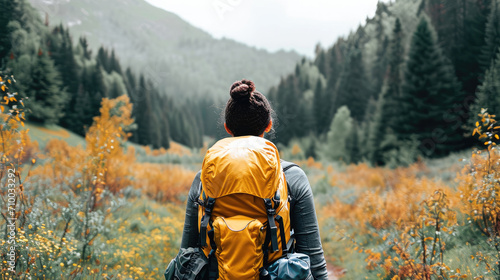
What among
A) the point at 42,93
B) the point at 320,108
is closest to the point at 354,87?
the point at 320,108

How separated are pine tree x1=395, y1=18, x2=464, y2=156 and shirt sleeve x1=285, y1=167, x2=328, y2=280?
64.8 ft

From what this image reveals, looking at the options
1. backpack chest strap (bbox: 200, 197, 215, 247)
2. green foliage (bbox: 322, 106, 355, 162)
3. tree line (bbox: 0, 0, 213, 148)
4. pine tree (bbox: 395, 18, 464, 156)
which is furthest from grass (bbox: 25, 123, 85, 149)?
green foliage (bbox: 322, 106, 355, 162)

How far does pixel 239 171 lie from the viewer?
1451mm

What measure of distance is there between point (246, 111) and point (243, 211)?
0.54 meters

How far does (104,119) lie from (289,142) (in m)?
33.6

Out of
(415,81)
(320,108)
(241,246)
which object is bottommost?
(320,108)

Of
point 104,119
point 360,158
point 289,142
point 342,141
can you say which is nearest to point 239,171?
point 104,119

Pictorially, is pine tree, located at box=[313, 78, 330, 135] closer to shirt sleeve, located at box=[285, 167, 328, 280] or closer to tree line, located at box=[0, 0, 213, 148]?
tree line, located at box=[0, 0, 213, 148]

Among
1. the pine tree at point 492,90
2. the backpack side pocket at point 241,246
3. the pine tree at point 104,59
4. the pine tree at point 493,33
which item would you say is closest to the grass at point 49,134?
the backpack side pocket at point 241,246

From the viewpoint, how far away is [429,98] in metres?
20.5

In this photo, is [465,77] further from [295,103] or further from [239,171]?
[295,103]

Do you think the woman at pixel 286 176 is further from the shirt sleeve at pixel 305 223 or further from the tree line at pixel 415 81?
the tree line at pixel 415 81

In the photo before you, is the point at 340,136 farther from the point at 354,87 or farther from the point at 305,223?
the point at 305,223

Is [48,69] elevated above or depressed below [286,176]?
below
